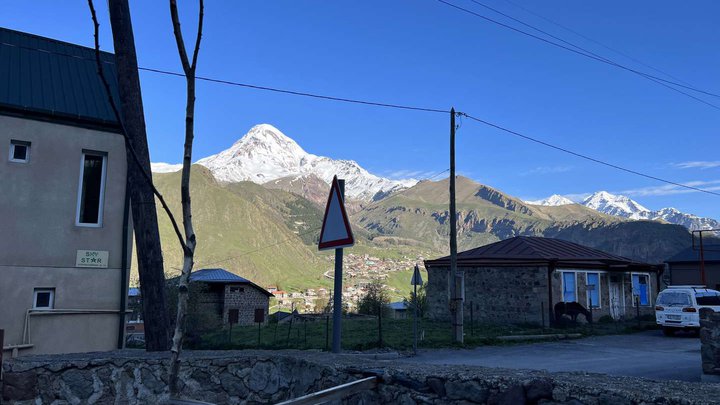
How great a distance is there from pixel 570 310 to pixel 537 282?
2.06m

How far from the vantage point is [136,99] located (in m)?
9.88

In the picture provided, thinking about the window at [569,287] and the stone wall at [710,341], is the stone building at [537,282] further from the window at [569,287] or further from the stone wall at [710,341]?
the stone wall at [710,341]

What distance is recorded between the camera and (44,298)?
10.9 m

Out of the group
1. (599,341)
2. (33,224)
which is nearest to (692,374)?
(599,341)

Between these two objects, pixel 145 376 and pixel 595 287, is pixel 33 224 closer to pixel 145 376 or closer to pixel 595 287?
pixel 145 376

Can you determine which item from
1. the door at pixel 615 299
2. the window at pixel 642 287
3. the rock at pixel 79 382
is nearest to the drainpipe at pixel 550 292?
the door at pixel 615 299

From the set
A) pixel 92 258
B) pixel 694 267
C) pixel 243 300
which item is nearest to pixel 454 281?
pixel 92 258

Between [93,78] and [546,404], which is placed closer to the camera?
[546,404]

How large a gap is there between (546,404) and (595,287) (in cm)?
2817

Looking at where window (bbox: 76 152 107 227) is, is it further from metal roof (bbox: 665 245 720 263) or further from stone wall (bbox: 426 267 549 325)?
metal roof (bbox: 665 245 720 263)

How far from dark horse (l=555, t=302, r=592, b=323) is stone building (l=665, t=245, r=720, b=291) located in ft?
81.3

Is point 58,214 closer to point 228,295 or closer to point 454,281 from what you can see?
point 454,281

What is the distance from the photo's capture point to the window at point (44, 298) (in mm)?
10805

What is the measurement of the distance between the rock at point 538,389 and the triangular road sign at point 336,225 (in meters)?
2.44
